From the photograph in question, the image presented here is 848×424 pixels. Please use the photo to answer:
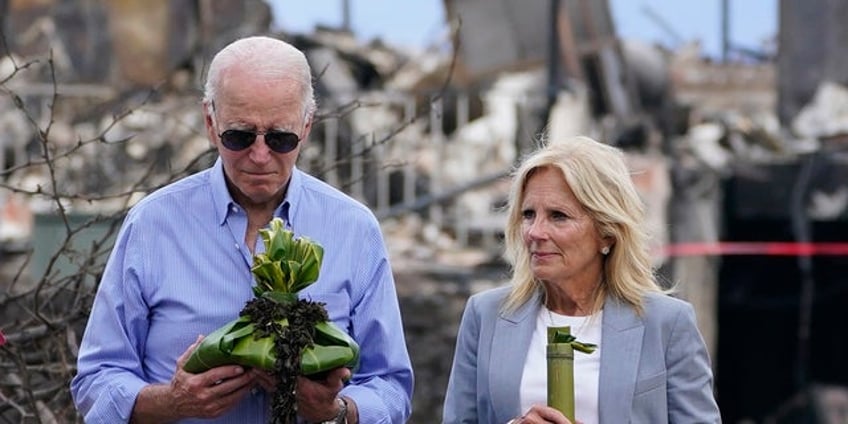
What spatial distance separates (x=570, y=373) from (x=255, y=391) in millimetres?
666

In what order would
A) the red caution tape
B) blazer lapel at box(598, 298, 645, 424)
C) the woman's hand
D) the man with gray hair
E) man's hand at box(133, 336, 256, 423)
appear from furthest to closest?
1. the red caution tape
2. blazer lapel at box(598, 298, 645, 424)
3. the woman's hand
4. the man with gray hair
5. man's hand at box(133, 336, 256, 423)

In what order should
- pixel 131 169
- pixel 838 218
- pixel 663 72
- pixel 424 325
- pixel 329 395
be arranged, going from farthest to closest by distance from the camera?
pixel 663 72 < pixel 838 218 < pixel 131 169 < pixel 424 325 < pixel 329 395

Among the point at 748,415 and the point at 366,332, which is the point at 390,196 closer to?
the point at 748,415

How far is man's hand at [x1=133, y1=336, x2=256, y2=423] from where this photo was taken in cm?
410

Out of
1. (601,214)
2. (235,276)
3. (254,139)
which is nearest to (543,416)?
(601,214)

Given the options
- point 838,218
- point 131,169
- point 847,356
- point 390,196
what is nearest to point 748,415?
point 847,356

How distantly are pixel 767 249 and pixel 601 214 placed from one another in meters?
11.0

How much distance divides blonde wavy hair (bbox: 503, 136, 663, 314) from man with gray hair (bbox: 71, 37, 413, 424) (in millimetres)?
431

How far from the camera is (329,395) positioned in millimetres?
4164

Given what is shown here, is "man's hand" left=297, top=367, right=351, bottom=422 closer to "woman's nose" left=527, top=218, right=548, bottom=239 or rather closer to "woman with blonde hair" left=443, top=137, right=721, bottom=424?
"woman with blonde hair" left=443, top=137, right=721, bottom=424

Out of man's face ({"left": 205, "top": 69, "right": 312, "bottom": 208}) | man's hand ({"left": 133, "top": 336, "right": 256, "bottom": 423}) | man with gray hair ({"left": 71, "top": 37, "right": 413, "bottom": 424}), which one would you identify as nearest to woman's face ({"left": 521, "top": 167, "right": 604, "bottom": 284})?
man with gray hair ({"left": 71, "top": 37, "right": 413, "bottom": 424})

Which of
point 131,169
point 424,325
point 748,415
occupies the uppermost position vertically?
point 131,169

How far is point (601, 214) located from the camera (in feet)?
15.5

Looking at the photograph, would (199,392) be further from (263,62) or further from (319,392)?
(263,62)
